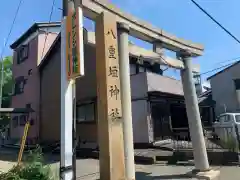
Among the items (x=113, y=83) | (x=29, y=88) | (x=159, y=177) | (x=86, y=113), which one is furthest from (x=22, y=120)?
(x=113, y=83)

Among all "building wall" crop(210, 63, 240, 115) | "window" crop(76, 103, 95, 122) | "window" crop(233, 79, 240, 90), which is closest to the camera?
"window" crop(76, 103, 95, 122)

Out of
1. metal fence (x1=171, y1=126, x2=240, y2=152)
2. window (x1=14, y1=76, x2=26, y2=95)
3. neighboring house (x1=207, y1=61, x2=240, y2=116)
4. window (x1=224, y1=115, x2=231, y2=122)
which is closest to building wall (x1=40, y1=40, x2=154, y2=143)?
metal fence (x1=171, y1=126, x2=240, y2=152)

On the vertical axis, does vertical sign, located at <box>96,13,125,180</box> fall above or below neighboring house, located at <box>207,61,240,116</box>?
below

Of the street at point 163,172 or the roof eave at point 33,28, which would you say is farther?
the roof eave at point 33,28

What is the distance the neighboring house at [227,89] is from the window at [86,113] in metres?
14.3

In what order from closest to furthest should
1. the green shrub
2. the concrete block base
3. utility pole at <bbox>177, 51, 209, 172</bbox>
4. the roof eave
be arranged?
1. the green shrub
2. the concrete block base
3. utility pole at <bbox>177, 51, 209, 172</bbox>
4. the roof eave

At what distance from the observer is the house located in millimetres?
13852

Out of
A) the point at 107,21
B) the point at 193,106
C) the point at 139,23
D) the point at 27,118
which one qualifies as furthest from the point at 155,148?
the point at 27,118

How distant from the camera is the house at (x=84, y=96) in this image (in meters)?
13.9

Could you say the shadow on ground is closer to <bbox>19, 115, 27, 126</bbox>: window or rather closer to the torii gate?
the torii gate

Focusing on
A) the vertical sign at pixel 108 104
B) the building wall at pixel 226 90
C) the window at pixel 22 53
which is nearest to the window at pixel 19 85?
the window at pixel 22 53

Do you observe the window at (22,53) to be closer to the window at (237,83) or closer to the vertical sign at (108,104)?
the vertical sign at (108,104)

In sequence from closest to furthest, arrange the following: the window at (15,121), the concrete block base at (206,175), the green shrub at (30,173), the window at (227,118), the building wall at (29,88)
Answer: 1. the green shrub at (30,173)
2. the concrete block base at (206,175)
3. the window at (227,118)
4. the building wall at (29,88)
5. the window at (15,121)

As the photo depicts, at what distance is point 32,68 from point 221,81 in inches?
700
